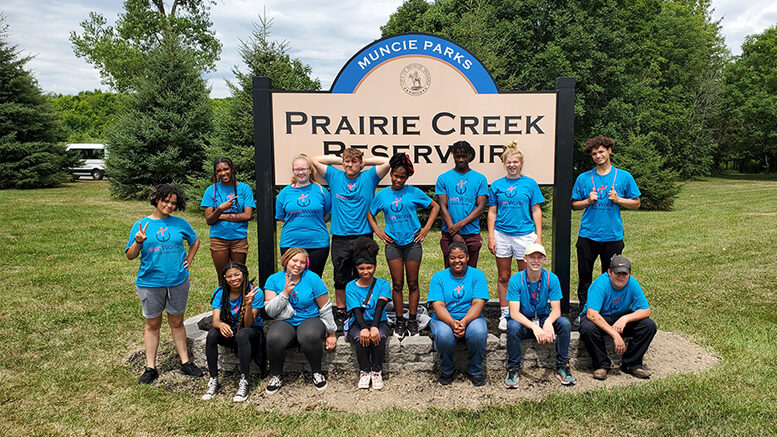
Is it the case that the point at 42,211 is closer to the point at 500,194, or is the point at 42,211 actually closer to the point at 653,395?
the point at 500,194

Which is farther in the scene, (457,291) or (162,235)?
(457,291)

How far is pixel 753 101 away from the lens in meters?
33.2

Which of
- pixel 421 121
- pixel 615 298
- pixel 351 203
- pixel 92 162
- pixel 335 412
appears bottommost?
pixel 335 412

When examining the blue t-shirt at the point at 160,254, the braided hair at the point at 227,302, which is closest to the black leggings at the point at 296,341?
the braided hair at the point at 227,302

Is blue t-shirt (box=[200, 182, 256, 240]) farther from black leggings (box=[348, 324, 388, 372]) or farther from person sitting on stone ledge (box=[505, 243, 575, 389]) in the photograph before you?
person sitting on stone ledge (box=[505, 243, 575, 389])

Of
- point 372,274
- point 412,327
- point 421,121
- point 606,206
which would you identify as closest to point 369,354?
point 412,327

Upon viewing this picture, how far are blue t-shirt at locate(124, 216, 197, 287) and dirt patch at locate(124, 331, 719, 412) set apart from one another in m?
0.89

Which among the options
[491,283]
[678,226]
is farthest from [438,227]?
[678,226]

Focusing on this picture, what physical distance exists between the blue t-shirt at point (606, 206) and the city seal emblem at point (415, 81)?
179 centimetres

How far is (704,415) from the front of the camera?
3.47m

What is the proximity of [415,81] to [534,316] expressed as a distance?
261cm

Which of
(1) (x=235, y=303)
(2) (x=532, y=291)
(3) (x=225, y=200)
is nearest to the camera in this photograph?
(1) (x=235, y=303)

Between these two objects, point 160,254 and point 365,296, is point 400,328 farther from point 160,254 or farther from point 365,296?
point 160,254

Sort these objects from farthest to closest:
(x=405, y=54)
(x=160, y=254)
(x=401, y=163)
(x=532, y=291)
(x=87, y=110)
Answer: (x=87, y=110) < (x=405, y=54) < (x=401, y=163) < (x=532, y=291) < (x=160, y=254)
